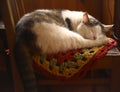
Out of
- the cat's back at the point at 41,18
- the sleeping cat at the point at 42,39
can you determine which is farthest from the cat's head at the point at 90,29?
the cat's back at the point at 41,18

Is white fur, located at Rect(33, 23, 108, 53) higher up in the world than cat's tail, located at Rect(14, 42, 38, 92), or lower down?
higher up

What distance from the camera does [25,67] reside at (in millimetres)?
1217

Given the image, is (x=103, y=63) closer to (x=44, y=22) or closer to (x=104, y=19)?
(x=44, y=22)

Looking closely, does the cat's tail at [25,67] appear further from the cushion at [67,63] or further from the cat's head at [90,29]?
the cat's head at [90,29]

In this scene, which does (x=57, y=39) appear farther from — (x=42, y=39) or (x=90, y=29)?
(x=90, y=29)

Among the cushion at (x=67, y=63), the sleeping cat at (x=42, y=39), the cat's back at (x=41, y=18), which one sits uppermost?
the cat's back at (x=41, y=18)

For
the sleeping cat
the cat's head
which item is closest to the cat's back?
the sleeping cat

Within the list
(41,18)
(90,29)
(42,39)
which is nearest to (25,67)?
(42,39)

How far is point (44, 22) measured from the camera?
1.34 meters

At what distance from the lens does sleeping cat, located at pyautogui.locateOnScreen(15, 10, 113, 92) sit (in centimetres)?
123

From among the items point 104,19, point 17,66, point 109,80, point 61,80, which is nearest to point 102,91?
point 109,80

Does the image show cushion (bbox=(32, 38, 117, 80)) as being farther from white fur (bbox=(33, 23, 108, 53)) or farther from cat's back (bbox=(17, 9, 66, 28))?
cat's back (bbox=(17, 9, 66, 28))

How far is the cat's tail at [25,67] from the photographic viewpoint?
1.21 meters

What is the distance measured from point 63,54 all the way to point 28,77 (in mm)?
232
